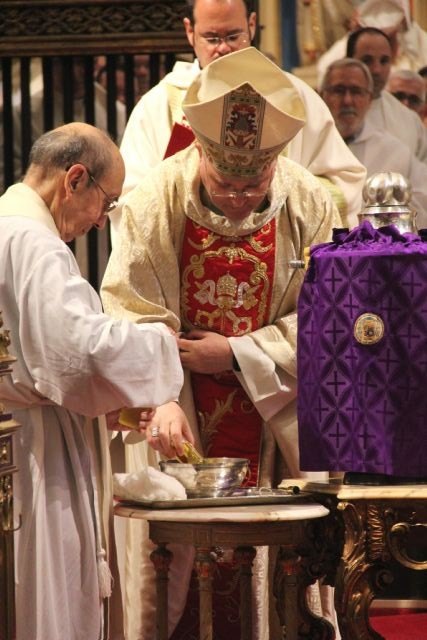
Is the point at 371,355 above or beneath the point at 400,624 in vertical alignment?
above

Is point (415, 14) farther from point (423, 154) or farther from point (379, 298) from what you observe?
point (379, 298)

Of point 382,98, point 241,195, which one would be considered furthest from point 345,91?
point 241,195

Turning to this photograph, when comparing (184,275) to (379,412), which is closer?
(379,412)

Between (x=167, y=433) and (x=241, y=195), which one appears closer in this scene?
(x=167, y=433)

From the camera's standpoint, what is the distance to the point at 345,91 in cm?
673

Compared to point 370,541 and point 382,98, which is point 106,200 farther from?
point 382,98

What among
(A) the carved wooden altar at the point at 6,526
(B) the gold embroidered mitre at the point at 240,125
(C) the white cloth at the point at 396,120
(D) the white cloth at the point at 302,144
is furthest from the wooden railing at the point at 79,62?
(A) the carved wooden altar at the point at 6,526

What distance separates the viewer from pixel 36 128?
7.00 m

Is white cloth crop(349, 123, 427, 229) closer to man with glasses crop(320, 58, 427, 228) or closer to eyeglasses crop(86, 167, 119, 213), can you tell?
man with glasses crop(320, 58, 427, 228)

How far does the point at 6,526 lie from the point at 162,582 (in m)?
0.78

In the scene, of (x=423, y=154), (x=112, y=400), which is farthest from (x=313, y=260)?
(x=423, y=154)

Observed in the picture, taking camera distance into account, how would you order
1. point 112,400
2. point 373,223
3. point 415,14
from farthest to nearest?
point 415,14, point 373,223, point 112,400

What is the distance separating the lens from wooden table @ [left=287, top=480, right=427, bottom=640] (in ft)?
13.1

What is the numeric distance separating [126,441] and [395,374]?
1023mm
